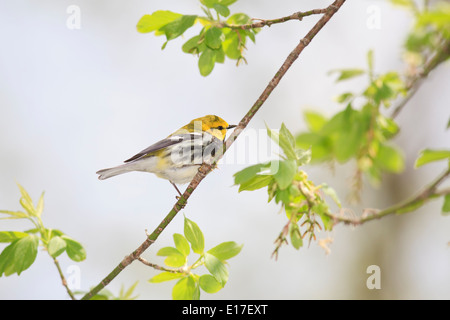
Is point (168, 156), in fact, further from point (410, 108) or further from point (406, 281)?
point (406, 281)

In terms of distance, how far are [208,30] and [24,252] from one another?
3.10 ft

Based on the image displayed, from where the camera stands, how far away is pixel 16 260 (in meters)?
1.49

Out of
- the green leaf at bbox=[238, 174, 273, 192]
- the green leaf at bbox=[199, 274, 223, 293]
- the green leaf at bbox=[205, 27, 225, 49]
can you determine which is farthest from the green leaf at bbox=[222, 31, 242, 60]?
the green leaf at bbox=[199, 274, 223, 293]

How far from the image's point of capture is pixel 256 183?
1328 millimetres

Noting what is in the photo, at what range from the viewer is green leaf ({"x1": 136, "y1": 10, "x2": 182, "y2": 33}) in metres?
1.55

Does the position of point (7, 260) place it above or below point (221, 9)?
below

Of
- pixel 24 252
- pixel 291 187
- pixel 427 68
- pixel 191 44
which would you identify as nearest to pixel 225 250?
pixel 291 187

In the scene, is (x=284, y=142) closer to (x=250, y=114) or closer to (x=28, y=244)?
(x=250, y=114)

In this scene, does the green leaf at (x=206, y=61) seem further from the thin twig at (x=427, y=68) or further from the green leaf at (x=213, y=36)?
the thin twig at (x=427, y=68)

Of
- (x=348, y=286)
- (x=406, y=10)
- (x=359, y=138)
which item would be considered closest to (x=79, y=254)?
(x=359, y=138)

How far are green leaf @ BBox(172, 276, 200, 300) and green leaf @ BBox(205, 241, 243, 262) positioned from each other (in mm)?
125

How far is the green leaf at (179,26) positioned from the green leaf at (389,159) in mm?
731

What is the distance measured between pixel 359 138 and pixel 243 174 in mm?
520

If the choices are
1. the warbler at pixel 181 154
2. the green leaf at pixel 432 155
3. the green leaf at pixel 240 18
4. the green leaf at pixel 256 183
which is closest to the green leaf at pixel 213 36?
the green leaf at pixel 240 18
